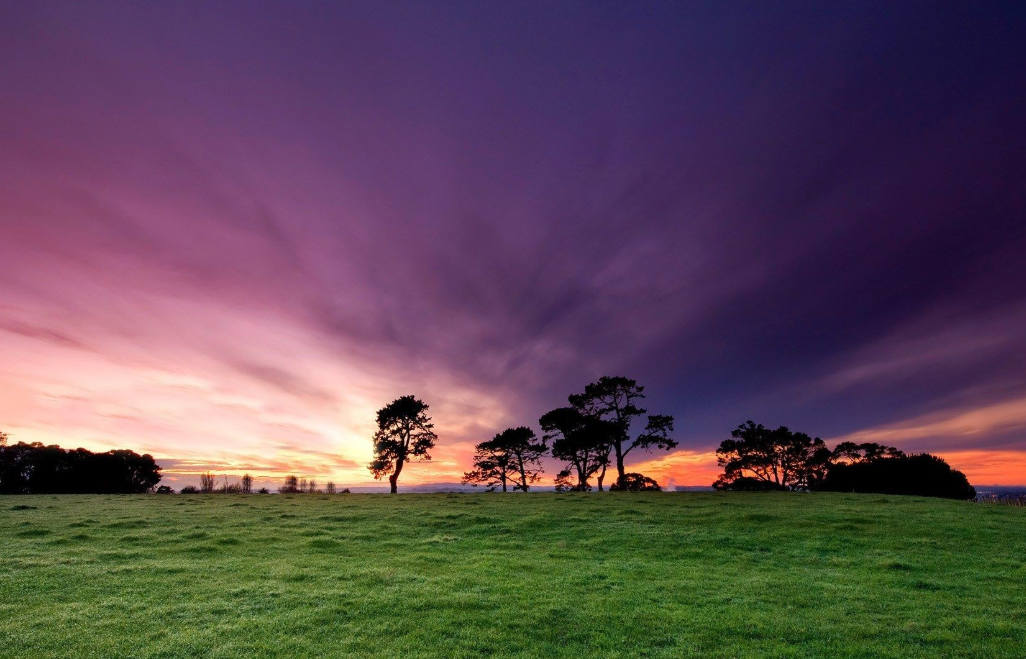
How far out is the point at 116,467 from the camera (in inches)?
3093

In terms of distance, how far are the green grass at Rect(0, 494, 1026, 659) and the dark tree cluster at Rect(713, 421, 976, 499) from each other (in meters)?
59.9

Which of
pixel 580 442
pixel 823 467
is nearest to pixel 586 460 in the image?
pixel 580 442

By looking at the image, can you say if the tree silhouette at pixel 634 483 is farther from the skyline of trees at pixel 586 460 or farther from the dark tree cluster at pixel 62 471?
the dark tree cluster at pixel 62 471

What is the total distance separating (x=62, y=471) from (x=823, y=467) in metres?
133

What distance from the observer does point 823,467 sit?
86125mm

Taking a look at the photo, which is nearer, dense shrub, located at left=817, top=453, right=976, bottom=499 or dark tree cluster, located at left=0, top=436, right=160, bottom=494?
dark tree cluster, located at left=0, top=436, right=160, bottom=494

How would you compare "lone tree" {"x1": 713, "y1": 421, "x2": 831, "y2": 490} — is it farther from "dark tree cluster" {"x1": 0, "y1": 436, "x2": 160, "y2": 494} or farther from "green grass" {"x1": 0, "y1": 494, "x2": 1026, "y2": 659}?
"dark tree cluster" {"x1": 0, "y1": 436, "x2": 160, "y2": 494}

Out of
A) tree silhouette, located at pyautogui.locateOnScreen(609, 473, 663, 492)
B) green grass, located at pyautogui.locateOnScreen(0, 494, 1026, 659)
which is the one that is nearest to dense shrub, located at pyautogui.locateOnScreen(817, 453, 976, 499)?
tree silhouette, located at pyautogui.locateOnScreen(609, 473, 663, 492)

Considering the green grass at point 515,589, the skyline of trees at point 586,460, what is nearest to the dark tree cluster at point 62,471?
the skyline of trees at point 586,460

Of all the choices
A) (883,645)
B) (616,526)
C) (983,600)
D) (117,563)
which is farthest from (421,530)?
(983,600)

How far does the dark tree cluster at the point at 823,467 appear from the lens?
3076 inches

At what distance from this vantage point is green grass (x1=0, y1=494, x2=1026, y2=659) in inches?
395

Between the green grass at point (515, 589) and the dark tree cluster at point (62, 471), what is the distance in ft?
218

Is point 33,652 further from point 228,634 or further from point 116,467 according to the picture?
point 116,467
